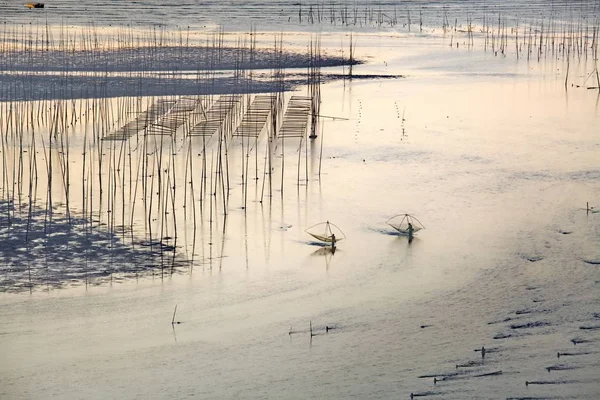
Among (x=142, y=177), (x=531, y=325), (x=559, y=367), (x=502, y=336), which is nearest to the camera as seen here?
(x=559, y=367)

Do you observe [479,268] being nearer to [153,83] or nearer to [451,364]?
[451,364]

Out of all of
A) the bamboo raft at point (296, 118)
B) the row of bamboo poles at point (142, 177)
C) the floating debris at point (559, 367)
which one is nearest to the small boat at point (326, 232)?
the row of bamboo poles at point (142, 177)

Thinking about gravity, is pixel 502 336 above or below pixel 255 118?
below

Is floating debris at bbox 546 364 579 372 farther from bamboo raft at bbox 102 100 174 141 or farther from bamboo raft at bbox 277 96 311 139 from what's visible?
bamboo raft at bbox 277 96 311 139

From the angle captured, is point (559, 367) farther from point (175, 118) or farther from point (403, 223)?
point (175, 118)

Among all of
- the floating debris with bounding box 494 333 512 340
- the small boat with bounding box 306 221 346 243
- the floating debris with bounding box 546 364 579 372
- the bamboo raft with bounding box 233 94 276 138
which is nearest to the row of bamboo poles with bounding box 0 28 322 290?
the bamboo raft with bounding box 233 94 276 138

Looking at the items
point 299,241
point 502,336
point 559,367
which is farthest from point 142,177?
point 559,367
